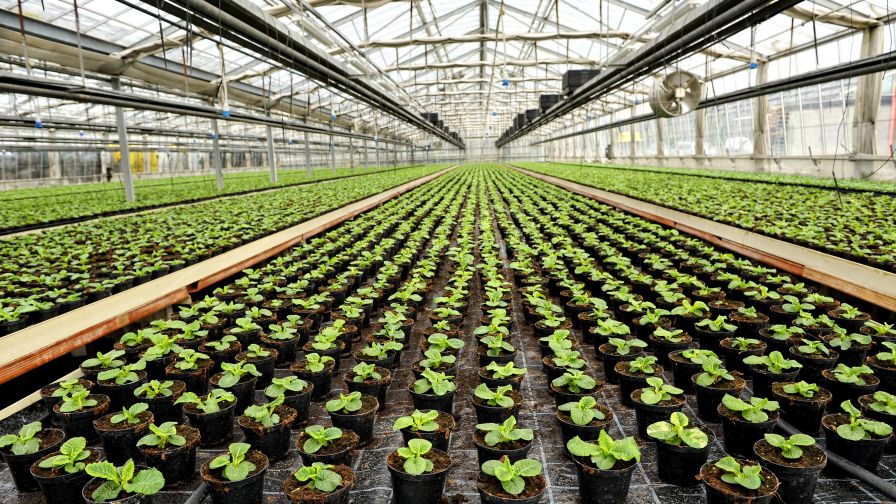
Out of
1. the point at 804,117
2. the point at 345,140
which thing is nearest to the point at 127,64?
the point at 804,117

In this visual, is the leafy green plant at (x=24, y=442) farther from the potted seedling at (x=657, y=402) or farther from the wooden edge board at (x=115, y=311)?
the potted seedling at (x=657, y=402)

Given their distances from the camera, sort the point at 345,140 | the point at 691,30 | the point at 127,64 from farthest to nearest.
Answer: the point at 345,140
the point at 127,64
the point at 691,30

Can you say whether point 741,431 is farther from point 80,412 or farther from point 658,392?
point 80,412

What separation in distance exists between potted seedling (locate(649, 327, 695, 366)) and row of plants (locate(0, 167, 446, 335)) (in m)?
5.00

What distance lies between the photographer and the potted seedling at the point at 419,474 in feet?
7.27

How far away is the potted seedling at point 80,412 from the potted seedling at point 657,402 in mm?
2964

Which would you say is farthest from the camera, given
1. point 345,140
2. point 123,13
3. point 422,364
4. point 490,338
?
point 345,140

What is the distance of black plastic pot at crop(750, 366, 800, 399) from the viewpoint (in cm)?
301

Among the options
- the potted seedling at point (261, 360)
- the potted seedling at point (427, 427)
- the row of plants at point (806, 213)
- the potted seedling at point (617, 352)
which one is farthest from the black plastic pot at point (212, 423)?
the row of plants at point (806, 213)

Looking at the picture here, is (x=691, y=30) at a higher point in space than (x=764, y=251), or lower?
higher

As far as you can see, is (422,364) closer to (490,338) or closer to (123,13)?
(490,338)

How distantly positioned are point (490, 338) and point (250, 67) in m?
16.9

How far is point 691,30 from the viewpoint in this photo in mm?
6414

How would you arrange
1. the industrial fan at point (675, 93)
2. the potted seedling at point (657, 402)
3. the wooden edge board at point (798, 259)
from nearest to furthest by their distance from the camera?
1. the potted seedling at point (657, 402)
2. the wooden edge board at point (798, 259)
3. the industrial fan at point (675, 93)
